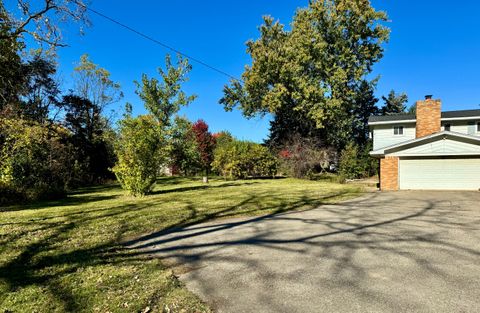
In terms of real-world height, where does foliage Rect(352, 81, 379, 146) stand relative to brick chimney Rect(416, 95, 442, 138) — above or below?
above

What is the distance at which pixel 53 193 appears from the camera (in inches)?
503

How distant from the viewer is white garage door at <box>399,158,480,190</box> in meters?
13.9

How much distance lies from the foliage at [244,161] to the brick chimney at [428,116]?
1037 cm

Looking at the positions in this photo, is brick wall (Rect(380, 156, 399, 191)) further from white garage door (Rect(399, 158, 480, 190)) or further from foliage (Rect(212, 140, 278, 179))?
foliage (Rect(212, 140, 278, 179))

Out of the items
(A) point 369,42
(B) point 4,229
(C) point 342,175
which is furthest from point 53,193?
(A) point 369,42

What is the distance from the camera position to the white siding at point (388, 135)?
65.9 ft

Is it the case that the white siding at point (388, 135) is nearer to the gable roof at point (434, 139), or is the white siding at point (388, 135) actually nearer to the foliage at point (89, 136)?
the gable roof at point (434, 139)

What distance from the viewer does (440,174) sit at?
14.3 m

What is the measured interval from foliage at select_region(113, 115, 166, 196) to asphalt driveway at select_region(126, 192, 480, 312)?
20.5ft

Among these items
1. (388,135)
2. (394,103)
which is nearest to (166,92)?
(388,135)

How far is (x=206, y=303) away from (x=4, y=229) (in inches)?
228

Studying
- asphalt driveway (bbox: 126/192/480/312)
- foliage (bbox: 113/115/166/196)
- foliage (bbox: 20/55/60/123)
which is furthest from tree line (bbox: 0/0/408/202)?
asphalt driveway (bbox: 126/192/480/312)

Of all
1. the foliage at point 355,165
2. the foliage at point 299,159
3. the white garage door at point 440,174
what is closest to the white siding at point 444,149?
the white garage door at point 440,174

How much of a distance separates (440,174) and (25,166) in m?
20.3
